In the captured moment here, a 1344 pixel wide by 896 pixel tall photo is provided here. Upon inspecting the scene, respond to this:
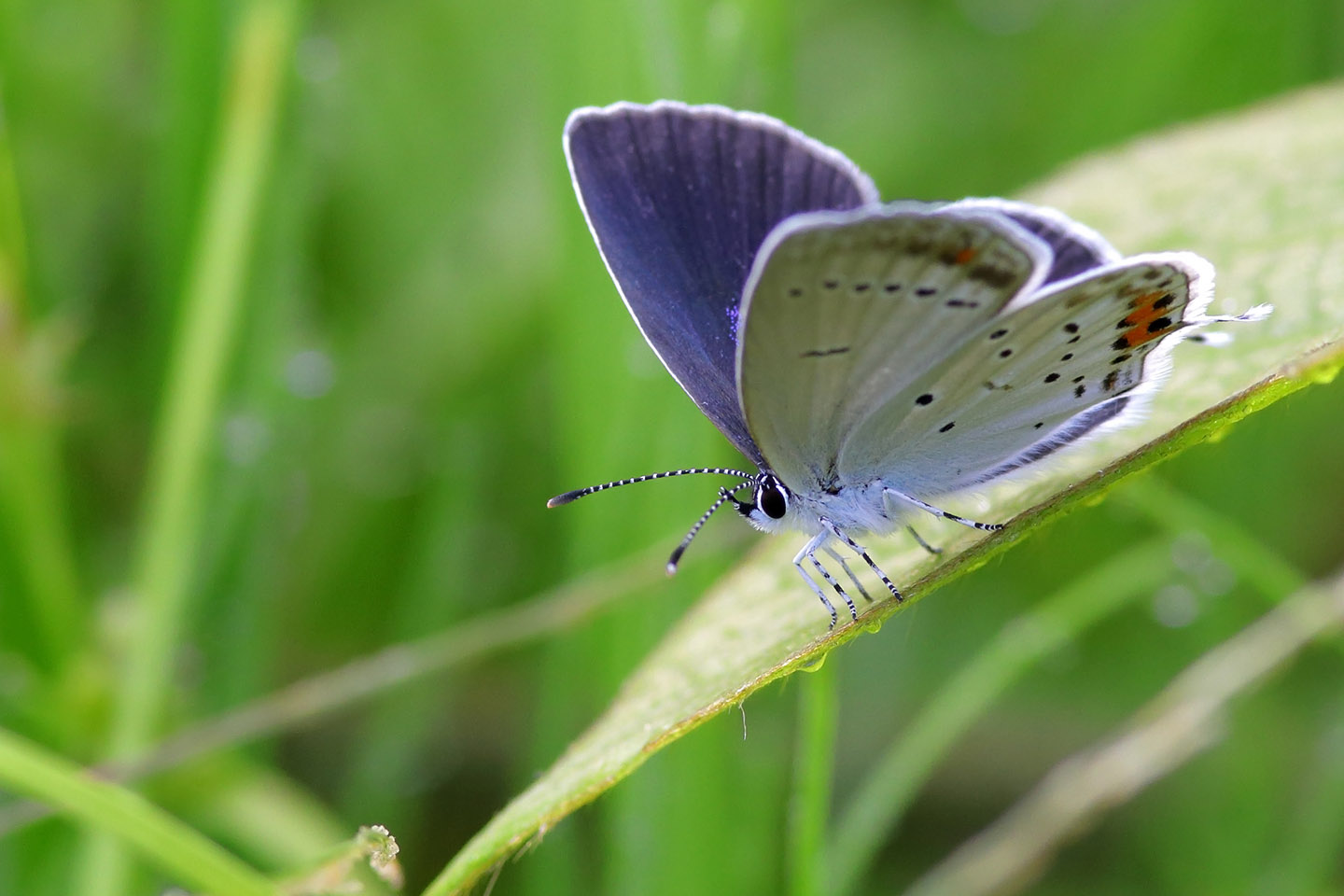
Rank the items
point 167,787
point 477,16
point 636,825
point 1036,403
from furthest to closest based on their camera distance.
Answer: point 477,16, point 167,787, point 636,825, point 1036,403

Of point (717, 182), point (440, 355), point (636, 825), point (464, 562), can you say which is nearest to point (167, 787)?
point (464, 562)

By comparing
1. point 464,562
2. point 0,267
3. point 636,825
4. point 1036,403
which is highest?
point 0,267

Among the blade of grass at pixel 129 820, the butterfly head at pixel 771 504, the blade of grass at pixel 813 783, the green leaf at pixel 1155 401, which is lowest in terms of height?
the blade of grass at pixel 813 783

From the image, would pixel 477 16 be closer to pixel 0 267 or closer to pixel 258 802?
pixel 0 267

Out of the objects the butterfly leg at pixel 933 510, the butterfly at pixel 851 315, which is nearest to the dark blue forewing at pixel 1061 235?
the butterfly at pixel 851 315

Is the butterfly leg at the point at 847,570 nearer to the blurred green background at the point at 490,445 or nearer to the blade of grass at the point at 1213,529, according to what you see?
the blurred green background at the point at 490,445

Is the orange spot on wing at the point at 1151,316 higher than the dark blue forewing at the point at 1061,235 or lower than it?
lower

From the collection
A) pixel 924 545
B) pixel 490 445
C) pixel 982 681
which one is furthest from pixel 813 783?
pixel 490 445
